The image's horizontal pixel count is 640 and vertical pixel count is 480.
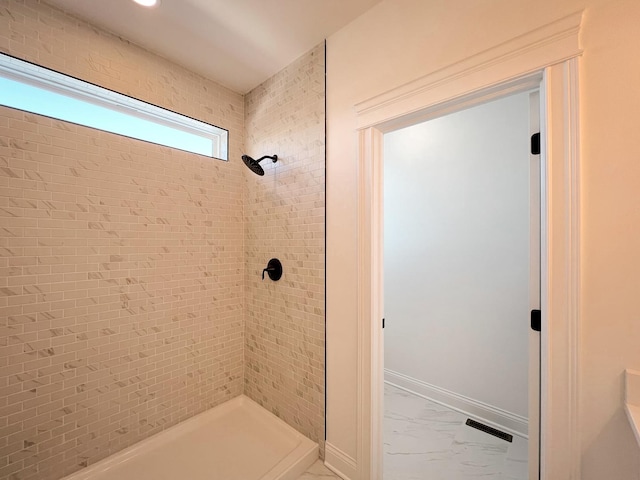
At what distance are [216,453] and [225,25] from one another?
8.53ft

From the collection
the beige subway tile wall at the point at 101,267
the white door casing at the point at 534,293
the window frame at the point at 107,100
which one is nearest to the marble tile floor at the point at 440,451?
the white door casing at the point at 534,293

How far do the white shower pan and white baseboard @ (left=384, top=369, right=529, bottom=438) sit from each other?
1.25 meters

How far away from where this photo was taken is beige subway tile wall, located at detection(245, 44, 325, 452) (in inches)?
65.7

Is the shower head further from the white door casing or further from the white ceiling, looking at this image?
the white door casing

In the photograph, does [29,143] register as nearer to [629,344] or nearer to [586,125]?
[586,125]

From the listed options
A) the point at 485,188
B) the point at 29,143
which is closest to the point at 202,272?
the point at 29,143

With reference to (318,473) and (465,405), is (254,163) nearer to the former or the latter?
(318,473)

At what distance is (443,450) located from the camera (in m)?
1.76

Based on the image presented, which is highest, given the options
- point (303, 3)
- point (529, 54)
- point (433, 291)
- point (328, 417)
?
point (303, 3)

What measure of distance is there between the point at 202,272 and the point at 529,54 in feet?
7.01

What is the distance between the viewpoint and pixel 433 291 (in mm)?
2387

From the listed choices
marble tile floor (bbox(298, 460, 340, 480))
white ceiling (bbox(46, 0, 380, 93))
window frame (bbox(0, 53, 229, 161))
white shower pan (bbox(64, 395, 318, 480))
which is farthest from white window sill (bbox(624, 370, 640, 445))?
window frame (bbox(0, 53, 229, 161))

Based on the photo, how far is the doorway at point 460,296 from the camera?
1.84m

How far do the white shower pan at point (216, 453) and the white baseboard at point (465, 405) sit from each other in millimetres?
1249
